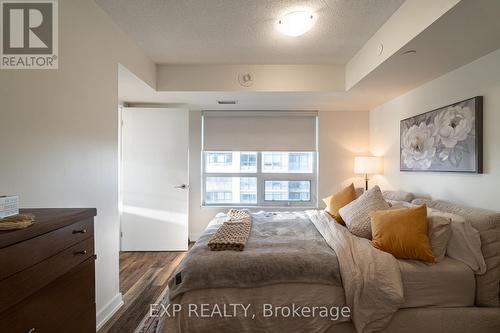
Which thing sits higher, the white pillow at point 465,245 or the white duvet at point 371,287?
the white pillow at point 465,245

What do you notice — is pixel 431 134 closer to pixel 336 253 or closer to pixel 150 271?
pixel 336 253

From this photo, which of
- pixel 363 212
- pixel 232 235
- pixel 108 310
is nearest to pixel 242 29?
pixel 232 235

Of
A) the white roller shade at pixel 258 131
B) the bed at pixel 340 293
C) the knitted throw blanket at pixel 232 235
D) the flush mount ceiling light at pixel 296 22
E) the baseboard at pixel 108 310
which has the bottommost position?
the baseboard at pixel 108 310

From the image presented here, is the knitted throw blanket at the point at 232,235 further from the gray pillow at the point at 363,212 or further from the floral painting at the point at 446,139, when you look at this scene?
the floral painting at the point at 446,139

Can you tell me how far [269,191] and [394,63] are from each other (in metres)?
2.64

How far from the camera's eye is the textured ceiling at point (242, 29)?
1934mm

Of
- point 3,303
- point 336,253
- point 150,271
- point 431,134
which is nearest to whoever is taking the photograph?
point 3,303

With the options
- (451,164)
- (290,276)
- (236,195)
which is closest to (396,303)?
(290,276)

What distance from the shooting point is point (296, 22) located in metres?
2.01

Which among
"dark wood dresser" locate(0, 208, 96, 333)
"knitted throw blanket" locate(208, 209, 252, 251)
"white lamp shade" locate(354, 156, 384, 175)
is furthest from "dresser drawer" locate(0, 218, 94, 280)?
"white lamp shade" locate(354, 156, 384, 175)

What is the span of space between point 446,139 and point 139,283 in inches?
135

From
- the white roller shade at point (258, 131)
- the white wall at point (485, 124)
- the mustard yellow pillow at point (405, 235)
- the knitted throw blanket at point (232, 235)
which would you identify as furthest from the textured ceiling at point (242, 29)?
the knitted throw blanket at point (232, 235)

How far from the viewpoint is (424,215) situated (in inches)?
71.0

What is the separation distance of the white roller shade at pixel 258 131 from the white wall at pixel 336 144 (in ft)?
0.53
